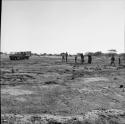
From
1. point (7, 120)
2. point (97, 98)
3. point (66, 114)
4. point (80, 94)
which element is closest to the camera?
point (7, 120)

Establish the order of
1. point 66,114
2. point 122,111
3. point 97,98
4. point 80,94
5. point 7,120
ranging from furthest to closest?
point 80,94
point 97,98
point 122,111
point 66,114
point 7,120

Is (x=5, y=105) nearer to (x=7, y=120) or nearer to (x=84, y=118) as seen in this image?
(x=7, y=120)

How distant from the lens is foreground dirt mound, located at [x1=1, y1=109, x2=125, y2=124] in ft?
16.8

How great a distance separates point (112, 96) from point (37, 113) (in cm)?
399

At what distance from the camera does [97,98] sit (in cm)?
799

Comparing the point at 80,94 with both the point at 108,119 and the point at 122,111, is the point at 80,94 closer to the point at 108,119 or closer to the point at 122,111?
the point at 122,111

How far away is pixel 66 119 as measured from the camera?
17.7 ft

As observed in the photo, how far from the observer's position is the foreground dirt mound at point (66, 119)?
5107mm

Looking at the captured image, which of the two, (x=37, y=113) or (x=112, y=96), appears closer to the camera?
(x=37, y=113)

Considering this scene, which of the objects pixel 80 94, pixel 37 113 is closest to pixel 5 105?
pixel 37 113

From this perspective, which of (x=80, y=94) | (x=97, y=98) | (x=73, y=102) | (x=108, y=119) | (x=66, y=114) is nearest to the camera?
(x=108, y=119)

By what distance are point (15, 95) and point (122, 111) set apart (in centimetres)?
453

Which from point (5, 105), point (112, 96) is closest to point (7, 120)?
point (5, 105)

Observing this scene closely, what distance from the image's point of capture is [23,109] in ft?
20.4
